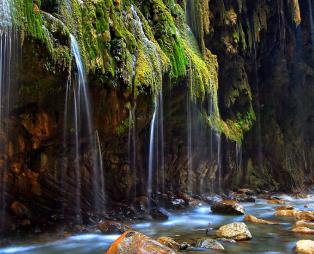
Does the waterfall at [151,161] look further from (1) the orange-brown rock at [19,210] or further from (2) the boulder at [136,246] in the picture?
(2) the boulder at [136,246]

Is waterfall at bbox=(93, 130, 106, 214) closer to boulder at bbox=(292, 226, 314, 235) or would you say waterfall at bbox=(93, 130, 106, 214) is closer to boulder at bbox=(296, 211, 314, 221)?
boulder at bbox=(292, 226, 314, 235)

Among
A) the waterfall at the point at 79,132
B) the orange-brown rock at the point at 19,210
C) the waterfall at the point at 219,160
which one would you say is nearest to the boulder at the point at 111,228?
the waterfall at the point at 79,132

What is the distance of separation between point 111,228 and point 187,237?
1.71m

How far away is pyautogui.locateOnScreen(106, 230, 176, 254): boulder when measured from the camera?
599 centimetres

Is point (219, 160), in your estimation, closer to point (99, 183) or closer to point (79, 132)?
point (99, 183)

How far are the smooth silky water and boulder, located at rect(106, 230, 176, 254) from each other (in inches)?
58.6

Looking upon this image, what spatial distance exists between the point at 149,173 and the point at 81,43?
18.5 feet

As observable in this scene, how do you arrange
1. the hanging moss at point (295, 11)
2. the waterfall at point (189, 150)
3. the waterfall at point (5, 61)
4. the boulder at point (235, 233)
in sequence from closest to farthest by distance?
1. the waterfall at point (5, 61)
2. the boulder at point (235, 233)
3. the waterfall at point (189, 150)
4. the hanging moss at point (295, 11)

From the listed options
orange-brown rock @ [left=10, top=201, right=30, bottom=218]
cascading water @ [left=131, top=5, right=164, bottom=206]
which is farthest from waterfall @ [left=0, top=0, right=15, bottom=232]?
cascading water @ [left=131, top=5, right=164, bottom=206]

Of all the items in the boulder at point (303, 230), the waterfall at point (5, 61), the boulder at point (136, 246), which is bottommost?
the boulder at point (303, 230)

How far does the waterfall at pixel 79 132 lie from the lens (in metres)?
8.51

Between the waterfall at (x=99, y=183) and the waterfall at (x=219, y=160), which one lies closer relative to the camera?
the waterfall at (x=99, y=183)

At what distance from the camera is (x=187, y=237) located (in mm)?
8914

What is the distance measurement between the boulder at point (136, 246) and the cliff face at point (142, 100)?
3.45 meters
